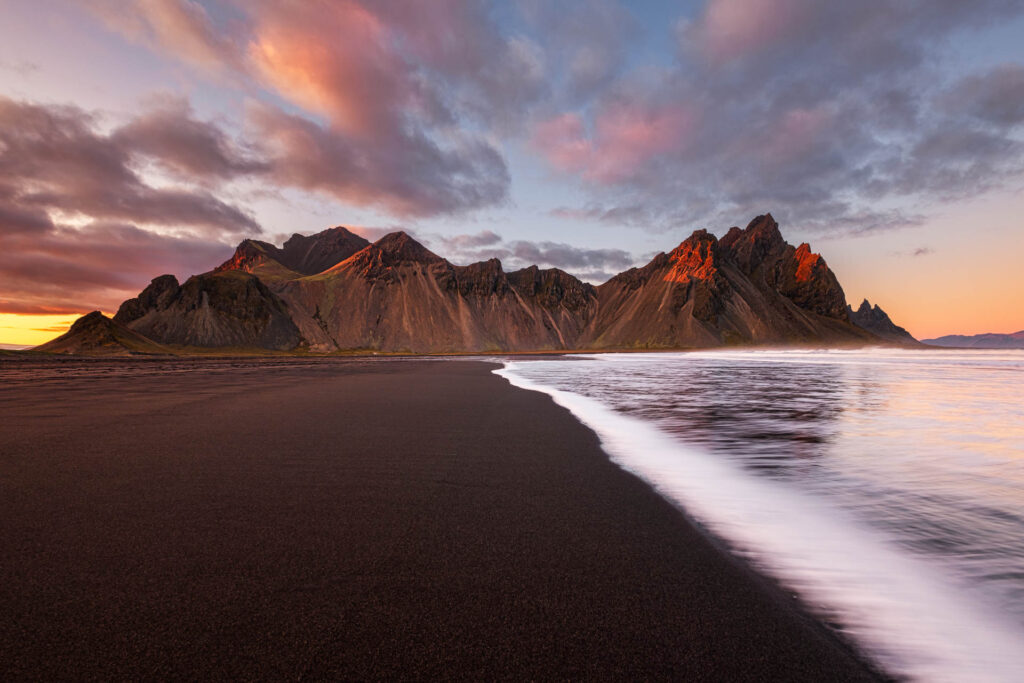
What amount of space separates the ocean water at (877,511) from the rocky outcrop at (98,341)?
133486mm

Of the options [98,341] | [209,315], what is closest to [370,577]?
[98,341]

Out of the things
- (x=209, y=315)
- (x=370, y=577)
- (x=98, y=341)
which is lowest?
(x=370, y=577)

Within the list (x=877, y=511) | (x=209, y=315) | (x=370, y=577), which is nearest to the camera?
(x=370, y=577)

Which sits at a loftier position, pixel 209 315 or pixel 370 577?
pixel 209 315

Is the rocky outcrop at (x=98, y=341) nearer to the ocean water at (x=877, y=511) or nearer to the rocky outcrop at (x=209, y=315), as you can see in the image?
the rocky outcrop at (x=209, y=315)

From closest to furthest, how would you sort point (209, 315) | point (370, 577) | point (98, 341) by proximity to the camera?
point (370, 577) → point (98, 341) → point (209, 315)

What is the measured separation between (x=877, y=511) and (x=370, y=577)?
5.93m

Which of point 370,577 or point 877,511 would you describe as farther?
point 877,511

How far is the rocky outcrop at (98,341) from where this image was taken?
113 m

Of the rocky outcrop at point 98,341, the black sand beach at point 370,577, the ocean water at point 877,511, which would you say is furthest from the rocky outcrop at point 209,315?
the ocean water at point 877,511

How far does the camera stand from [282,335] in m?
157

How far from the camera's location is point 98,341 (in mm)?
116812

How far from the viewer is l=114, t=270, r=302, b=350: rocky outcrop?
14338 centimetres

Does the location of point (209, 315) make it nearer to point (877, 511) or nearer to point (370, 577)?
point (370, 577)
